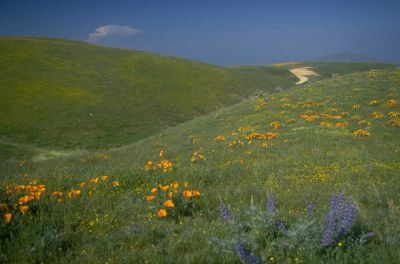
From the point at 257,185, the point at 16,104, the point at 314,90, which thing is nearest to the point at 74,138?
the point at 16,104

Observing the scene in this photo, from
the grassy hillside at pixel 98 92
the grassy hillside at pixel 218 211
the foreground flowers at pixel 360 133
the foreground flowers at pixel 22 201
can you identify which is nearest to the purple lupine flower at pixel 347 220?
the grassy hillside at pixel 218 211

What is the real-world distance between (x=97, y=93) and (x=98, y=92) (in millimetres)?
500

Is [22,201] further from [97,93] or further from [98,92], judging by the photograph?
[98,92]

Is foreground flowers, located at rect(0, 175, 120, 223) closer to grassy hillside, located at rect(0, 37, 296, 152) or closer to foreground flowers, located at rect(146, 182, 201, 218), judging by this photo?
foreground flowers, located at rect(146, 182, 201, 218)

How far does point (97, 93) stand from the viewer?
58094 mm

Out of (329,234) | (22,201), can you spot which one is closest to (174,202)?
(22,201)

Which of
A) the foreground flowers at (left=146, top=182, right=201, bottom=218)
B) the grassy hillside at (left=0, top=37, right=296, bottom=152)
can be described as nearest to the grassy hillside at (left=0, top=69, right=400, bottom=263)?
the foreground flowers at (left=146, top=182, right=201, bottom=218)

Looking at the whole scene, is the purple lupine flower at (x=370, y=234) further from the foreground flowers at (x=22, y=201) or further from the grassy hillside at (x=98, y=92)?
the grassy hillside at (x=98, y=92)

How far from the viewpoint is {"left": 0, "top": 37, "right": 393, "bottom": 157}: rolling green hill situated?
42938 millimetres

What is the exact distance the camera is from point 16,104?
49.2 meters

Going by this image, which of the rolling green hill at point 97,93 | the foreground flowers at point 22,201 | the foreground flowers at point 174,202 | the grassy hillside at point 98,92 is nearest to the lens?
the foreground flowers at point 22,201

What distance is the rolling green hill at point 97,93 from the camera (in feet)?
141

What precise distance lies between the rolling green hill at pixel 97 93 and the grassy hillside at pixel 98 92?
0.11 m

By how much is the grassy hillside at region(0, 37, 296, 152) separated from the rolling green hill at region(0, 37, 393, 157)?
11 centimetres
